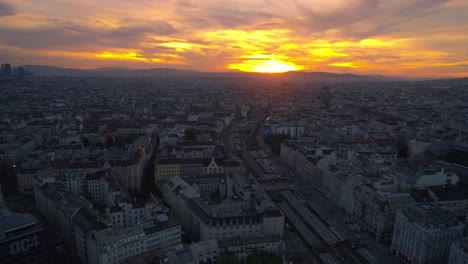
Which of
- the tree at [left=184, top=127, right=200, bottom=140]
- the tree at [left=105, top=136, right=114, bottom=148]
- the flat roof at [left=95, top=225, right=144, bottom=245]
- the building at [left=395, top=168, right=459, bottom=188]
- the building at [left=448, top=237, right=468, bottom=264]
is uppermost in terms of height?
the building at [left=395, top=168, right=459, bottom=188]

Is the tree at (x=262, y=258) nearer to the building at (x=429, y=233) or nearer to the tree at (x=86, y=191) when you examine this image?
the building at (x=429, y=233)

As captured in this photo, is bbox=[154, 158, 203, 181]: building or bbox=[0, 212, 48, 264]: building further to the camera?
bbox=[154, 158, 203, 181]: building

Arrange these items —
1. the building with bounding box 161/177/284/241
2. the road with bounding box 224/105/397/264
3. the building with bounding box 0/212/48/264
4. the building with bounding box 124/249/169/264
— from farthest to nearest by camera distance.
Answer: the road with bounding box 224/105/397/264 → the building with bounding box 161/177/284/241 → the building with bounding box 124/249/169/264 → the building with bounding box 0/212/48/264

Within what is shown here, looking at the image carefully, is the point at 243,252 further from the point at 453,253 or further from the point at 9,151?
the point at 9,151

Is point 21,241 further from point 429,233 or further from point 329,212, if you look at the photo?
point 329,212

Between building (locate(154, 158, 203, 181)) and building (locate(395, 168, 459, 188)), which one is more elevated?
building (locate(395, 168, 459, 188))

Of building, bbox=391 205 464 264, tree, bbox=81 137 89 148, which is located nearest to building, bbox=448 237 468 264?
building, bbox=391 205 464 264

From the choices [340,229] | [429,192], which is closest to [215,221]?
[340,229]

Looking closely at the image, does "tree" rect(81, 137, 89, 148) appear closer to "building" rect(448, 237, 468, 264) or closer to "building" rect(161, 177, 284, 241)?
"building" rect(161, 177, 284, 241)
